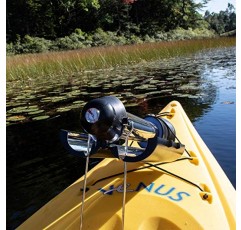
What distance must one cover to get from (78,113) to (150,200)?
4.60m

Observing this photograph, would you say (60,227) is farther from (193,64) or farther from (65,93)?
(193,64)

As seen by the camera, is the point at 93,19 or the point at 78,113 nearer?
the point at 78,113

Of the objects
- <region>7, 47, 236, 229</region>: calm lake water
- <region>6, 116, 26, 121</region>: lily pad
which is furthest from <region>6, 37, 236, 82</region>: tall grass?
<region>6, 116, 26, 121</region>: lily pad

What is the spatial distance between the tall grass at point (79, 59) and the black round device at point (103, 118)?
9880 mm

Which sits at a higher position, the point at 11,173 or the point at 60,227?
the point at 60,227

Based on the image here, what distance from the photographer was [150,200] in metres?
1.70

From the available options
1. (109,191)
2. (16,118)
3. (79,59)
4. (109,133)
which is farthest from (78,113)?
(79,59)

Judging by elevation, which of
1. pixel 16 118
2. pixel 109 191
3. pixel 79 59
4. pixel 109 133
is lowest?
pixel 16 118

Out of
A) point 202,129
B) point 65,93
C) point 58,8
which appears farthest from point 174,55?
point 58,8

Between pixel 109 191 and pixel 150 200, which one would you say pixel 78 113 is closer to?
pixel 109 191

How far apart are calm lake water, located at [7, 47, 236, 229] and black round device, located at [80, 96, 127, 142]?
6.13 ft

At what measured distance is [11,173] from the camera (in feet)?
12.5

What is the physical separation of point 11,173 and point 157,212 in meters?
2.65

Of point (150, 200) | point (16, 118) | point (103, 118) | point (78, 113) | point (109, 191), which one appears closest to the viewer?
point (103, 118)
